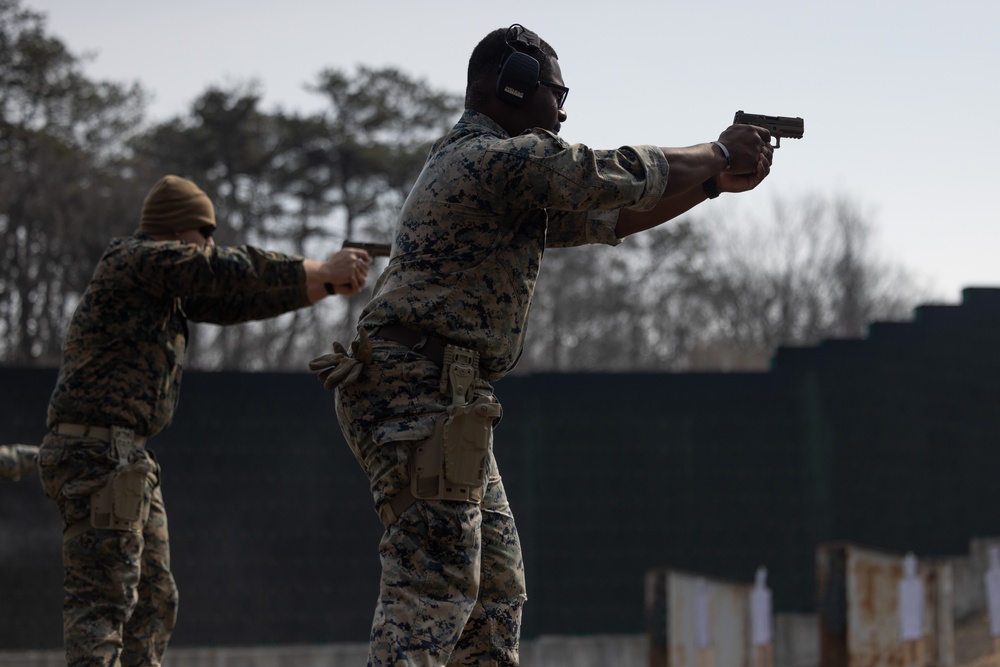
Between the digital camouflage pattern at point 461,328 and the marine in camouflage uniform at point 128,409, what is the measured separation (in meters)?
1.33

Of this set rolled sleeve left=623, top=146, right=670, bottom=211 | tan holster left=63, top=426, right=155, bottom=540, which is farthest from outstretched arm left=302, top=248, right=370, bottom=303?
rolled sleeve left=623, top=146, right=670, bottom=211

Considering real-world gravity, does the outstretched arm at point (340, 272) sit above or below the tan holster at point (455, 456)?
above

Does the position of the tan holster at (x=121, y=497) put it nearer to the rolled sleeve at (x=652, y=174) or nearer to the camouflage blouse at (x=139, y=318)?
the camouflage blouse at (x=139, y=318)

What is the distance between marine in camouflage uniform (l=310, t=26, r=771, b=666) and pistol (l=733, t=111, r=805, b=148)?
0.18 m

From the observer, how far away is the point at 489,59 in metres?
3.87

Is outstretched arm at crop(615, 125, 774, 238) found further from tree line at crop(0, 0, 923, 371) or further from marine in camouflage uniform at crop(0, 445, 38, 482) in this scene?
tree line at crop(0, 0, 923, 371)

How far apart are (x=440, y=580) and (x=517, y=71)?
1.43 m

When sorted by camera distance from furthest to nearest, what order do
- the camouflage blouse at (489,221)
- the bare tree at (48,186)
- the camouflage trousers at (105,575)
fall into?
the bare tree at (48,186) < the camouflage trousers at (105,575) < the camouflage blouse at (489,221)

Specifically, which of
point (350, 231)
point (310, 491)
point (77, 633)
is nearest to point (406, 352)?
point (77, 633)

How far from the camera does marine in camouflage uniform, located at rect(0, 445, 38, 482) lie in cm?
574

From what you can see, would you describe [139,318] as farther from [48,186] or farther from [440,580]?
[48,186]

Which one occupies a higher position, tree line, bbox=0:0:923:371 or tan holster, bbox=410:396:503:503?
tree line, bbox=0:0:923:371

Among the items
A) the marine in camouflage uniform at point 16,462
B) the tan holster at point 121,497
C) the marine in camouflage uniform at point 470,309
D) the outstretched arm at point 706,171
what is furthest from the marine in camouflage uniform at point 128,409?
the outstretched arm at point 706,171

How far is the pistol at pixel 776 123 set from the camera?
408 centimetres
